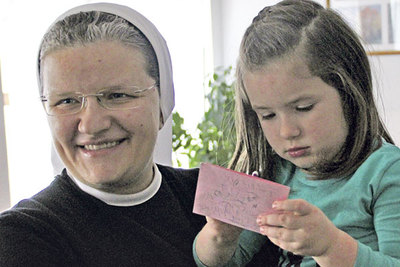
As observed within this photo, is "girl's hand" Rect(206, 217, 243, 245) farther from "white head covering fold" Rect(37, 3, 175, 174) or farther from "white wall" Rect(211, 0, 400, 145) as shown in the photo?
"white wall" Rect(211, 0, 400, 145)

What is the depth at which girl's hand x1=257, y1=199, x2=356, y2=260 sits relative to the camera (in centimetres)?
102

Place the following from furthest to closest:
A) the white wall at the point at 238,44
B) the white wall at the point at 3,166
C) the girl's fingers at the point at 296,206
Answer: the white wall at the point at 238,44 < the white wall at the point at 3,166 < the girl's fingers at the point at 296,206

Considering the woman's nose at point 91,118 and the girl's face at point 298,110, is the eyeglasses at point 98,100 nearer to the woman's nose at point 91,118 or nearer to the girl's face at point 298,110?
the woman's nose at point 91,118

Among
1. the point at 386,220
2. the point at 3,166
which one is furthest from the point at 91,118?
the point at 3,166

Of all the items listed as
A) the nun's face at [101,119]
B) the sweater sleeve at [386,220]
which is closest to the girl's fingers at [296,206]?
the sweater sleeve at [386,220]

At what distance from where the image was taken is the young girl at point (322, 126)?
1.17 m

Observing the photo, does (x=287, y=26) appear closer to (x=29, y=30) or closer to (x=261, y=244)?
(x=261, y=244)

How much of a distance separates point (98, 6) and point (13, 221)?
46 centimetres

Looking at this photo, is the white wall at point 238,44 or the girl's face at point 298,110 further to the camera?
the white wall at point 238,44

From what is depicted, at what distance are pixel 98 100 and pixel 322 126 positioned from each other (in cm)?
43

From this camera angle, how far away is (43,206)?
3.84 ft

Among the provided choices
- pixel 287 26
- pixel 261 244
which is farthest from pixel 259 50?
pixel 261 244

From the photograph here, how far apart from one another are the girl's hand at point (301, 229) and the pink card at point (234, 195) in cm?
3

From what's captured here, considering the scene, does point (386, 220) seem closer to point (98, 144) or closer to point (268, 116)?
point (268, 116)
